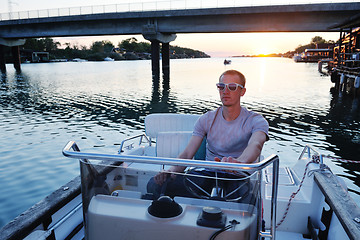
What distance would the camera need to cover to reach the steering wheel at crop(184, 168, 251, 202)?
1848 millimetres

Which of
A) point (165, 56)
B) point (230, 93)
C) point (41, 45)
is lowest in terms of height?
point (230, 93)

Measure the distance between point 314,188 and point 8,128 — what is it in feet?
36.9

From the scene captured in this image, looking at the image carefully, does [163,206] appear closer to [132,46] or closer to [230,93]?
[230,93]

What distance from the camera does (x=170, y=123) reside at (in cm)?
534

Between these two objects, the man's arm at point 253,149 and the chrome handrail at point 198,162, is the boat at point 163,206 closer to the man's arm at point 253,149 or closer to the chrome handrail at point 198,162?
the chrome handrail at point 198,162

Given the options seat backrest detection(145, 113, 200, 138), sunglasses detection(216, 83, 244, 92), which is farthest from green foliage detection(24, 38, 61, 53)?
sunglasses detection(216, 83, 244, 92)

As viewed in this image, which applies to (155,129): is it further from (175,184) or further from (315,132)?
(315,132)

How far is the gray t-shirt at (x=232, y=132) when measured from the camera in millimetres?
Answer: 3338

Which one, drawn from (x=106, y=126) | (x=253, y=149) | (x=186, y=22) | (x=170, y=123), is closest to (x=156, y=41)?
(x=186, y=22)

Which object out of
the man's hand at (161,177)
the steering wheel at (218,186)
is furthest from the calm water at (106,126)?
the steering wheel at (218,186)

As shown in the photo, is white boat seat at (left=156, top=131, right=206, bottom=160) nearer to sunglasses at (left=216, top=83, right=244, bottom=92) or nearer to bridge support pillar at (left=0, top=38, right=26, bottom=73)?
sunglasses at (left=216, top=83, right=244, bottom=92)

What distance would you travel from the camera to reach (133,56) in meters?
143

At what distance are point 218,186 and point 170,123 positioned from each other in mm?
3454

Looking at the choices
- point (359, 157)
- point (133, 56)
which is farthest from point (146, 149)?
point (133, 56)
